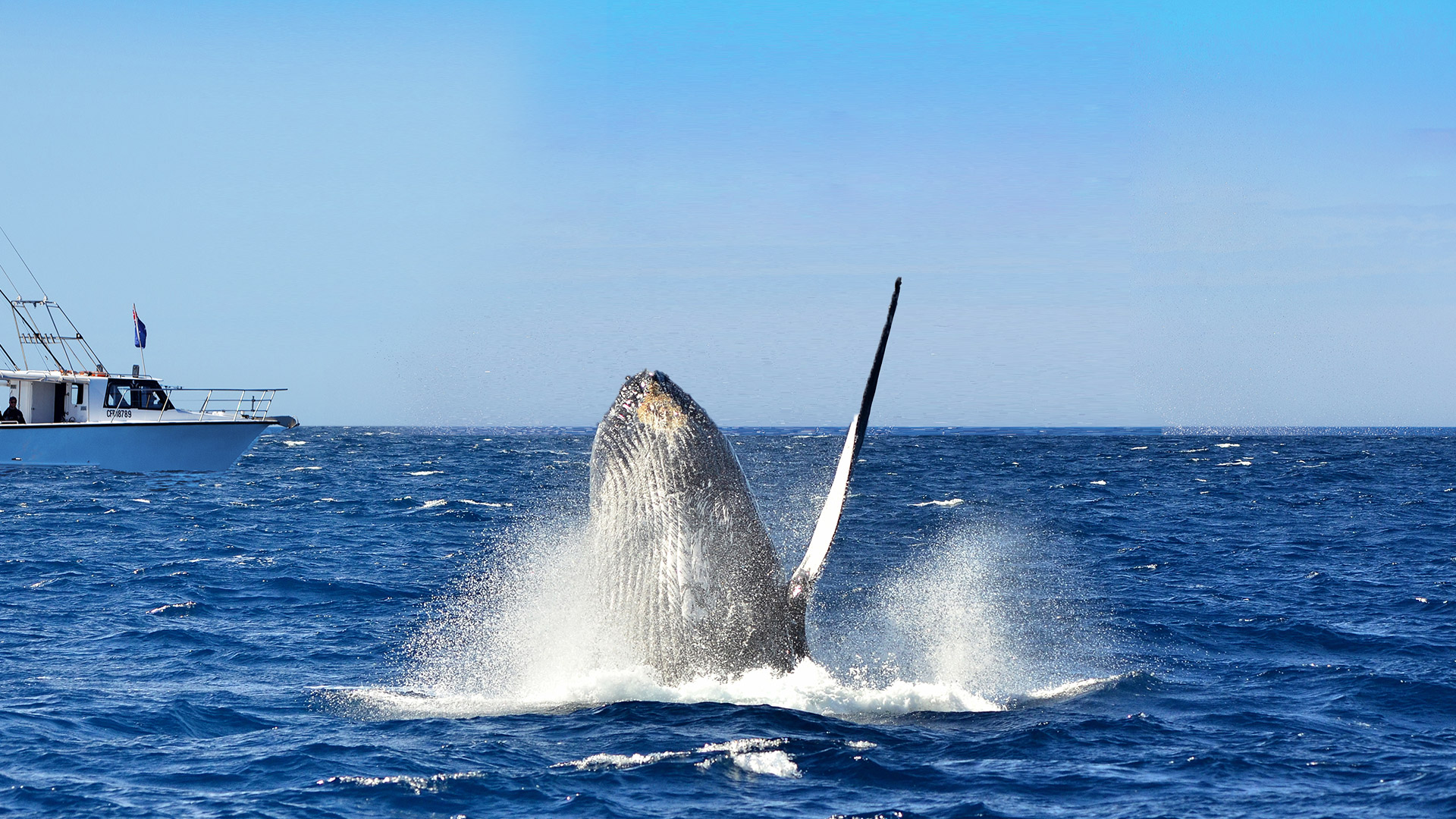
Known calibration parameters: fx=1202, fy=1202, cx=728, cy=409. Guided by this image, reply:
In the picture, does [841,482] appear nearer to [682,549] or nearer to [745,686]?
[682,549]

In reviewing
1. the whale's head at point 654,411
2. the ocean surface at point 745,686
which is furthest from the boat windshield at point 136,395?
the whale's head at point 654,411

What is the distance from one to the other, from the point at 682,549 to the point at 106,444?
41.5 metres

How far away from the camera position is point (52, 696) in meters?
11.5

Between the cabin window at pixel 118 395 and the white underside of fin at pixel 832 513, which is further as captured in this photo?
the cabin window at pixel 118 395

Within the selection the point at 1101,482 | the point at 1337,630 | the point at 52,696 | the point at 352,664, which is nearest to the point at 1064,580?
the point at 1337,630

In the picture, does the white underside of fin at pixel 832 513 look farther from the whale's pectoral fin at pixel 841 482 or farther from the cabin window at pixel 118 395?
the cabin window at pixel 118 395

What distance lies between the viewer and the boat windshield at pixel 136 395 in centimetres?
4644

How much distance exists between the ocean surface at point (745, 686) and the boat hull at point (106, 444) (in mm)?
16710

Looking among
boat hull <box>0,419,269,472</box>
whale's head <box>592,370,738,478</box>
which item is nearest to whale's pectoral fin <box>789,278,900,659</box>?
whale's head <box>592,370,738,478</box>

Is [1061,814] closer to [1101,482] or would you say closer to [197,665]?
[197,665]

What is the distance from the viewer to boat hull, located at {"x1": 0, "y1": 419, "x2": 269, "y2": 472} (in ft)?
145

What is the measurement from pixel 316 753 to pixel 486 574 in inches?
451

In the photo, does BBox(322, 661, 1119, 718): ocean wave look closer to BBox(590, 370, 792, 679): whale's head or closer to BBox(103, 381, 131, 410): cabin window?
BBox(590, 370, 792, 679): whale's head

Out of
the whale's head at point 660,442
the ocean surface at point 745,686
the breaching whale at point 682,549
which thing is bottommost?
the ocean surface at point 745,686
